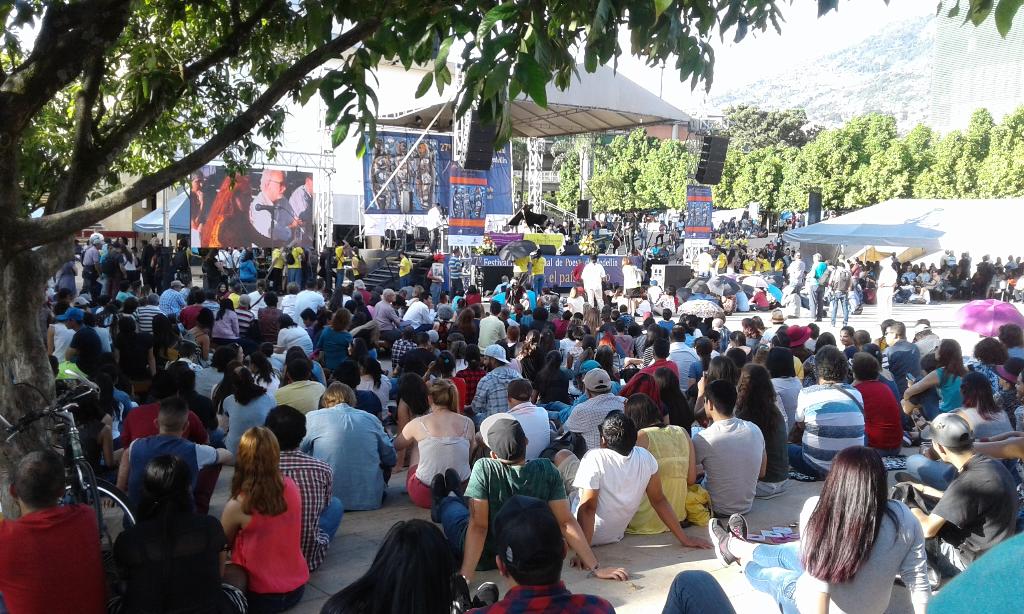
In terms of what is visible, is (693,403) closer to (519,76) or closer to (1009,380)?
(1009,380)

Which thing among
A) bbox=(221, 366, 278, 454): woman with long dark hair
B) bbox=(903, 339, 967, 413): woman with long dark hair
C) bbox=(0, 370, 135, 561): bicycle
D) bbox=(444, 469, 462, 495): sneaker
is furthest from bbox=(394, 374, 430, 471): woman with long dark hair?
bbox=(903, 339, 967, 413): woman with long dark hair

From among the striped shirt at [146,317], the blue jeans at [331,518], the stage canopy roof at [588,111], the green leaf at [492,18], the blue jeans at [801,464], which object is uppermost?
the stage canopy roof at [588,111]


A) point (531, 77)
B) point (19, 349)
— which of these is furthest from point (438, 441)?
point (531, 77)

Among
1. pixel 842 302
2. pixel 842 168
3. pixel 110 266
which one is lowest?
pixel 842 302

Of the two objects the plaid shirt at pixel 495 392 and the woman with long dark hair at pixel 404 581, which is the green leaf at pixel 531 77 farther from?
the plaid shirt at pixel 495 392

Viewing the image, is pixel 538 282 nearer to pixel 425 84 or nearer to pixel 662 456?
pixel 662 456

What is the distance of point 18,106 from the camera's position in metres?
3.96

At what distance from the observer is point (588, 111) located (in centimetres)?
2616

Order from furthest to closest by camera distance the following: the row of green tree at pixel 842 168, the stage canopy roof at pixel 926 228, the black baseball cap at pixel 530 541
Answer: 1. the row of green tree at pixel 842 168
2. the stage canopy roof at pixel 926 228
3. the black baseball cap at pixel 530 541

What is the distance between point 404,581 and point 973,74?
219 ft

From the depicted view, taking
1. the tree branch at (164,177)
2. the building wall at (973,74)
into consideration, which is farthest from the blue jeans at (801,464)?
the building wall at (973,74)

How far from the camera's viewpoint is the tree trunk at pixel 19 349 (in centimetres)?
405

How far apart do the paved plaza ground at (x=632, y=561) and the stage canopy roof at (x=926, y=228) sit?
14.2 meters

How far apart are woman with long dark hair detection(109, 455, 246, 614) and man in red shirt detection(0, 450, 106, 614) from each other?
191 mm
